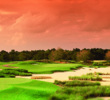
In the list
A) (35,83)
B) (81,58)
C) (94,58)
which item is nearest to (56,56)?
(81,58)

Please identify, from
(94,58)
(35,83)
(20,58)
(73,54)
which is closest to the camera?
(35,83)

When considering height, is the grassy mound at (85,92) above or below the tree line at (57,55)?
below

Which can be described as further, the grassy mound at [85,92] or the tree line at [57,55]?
the tree line at [57,55]

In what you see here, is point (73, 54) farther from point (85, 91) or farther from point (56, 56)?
point (85, 91)

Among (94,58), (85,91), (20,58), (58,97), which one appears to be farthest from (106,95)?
(94,58)

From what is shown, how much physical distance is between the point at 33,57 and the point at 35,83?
9595 centimetres

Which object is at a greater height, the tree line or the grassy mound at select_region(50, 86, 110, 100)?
the tree line

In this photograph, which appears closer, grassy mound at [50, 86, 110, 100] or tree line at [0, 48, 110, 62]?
grassy mound at [50, 86, 110, 100]

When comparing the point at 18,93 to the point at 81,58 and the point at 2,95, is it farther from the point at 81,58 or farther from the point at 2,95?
the point at 81,58

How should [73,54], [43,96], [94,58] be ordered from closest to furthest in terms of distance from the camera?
[43,96] < [73,54] < [94,58]

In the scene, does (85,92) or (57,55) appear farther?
(57,55)

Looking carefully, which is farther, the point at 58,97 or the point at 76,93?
the point at 76,93

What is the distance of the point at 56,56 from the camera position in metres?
102

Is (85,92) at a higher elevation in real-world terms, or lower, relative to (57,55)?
lower
